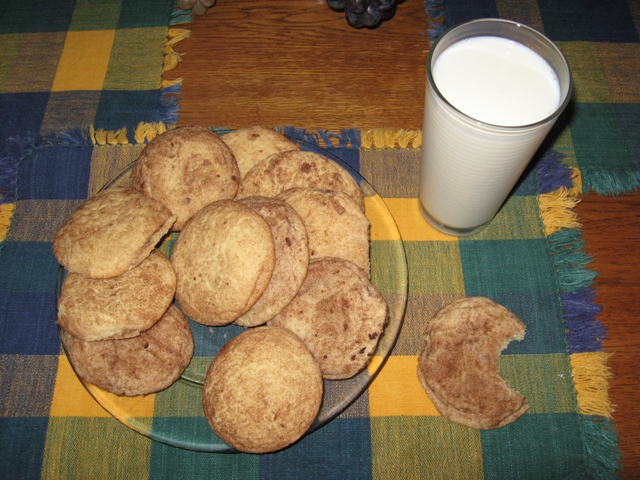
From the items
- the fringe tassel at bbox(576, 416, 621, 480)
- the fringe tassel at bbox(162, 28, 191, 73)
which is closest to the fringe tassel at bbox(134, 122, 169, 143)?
the fringe tassel at bbox(162, 28, 191, 73)

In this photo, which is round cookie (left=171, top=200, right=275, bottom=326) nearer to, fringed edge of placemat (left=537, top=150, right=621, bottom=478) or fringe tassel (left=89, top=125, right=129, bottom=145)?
fringe tassel (left=89, top=125, right=129, bottom=145)

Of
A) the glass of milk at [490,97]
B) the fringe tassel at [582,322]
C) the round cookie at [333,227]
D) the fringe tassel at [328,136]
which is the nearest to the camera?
the glass of milk at [490,97]

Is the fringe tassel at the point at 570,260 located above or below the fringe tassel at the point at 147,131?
below

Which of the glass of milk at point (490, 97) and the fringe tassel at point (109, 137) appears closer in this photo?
the glass of milk at point (490, 97)

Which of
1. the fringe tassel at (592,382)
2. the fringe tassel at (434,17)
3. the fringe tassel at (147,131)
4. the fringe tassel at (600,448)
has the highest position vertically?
the fringe tassel at (434,17)

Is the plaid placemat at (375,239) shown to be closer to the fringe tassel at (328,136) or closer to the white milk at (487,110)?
the fringe tassel at (328,136)

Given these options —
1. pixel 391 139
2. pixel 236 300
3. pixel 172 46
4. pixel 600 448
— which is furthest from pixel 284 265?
pixel 172 46

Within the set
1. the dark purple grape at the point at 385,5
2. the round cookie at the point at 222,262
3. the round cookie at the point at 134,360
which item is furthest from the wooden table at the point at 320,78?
the round cookie at the point at 134,360
